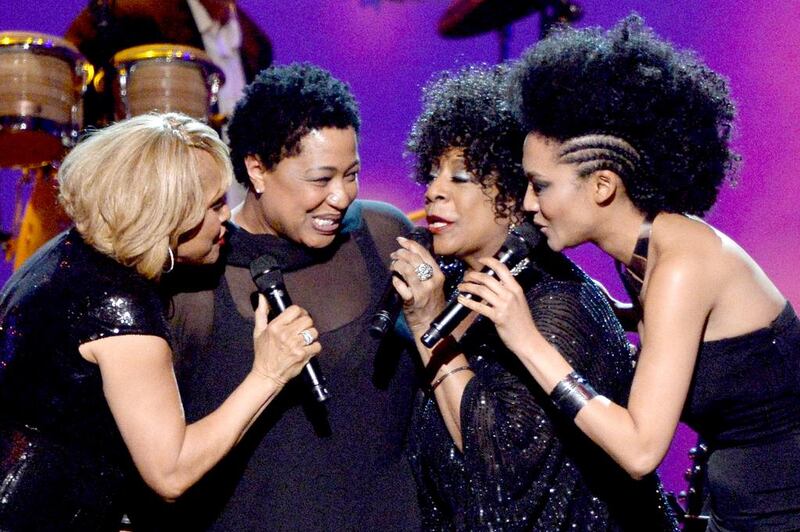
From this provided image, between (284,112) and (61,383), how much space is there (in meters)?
0.94

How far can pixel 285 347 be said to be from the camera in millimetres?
2145

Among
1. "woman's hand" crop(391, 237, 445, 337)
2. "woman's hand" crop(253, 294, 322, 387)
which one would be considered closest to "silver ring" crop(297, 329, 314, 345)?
"woman's hand" crop(253, 294, 322, 387)

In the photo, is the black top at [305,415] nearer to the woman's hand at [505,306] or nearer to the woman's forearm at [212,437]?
the woman's forearm at [212,437]

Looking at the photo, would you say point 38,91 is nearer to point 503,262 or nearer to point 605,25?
point 605,25

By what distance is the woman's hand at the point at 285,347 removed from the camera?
2137 millimetres

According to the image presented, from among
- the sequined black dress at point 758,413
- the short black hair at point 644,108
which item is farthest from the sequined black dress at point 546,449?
the short black hair at point 644,108

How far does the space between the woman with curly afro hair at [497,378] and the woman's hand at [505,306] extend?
0.40 ft

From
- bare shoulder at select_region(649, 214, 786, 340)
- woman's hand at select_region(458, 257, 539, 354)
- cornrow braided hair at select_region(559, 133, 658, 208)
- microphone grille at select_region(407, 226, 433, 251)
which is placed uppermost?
cornrow braided hair at select_region(559, 133, 658, 208)

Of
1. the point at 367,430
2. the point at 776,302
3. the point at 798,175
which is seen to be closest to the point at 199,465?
the point at 367,430

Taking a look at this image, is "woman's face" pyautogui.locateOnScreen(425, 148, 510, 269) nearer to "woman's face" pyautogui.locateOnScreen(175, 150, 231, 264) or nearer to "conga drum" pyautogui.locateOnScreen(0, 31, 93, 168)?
"woman's face" pyautogui.locateOnScreen(175, 150, 231, 264)

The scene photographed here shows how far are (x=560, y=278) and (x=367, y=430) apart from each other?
66cm

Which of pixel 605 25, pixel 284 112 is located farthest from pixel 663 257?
pixel 605 25

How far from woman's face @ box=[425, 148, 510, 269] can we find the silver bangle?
575 mm

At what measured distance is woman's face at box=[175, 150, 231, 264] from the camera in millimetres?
2195
